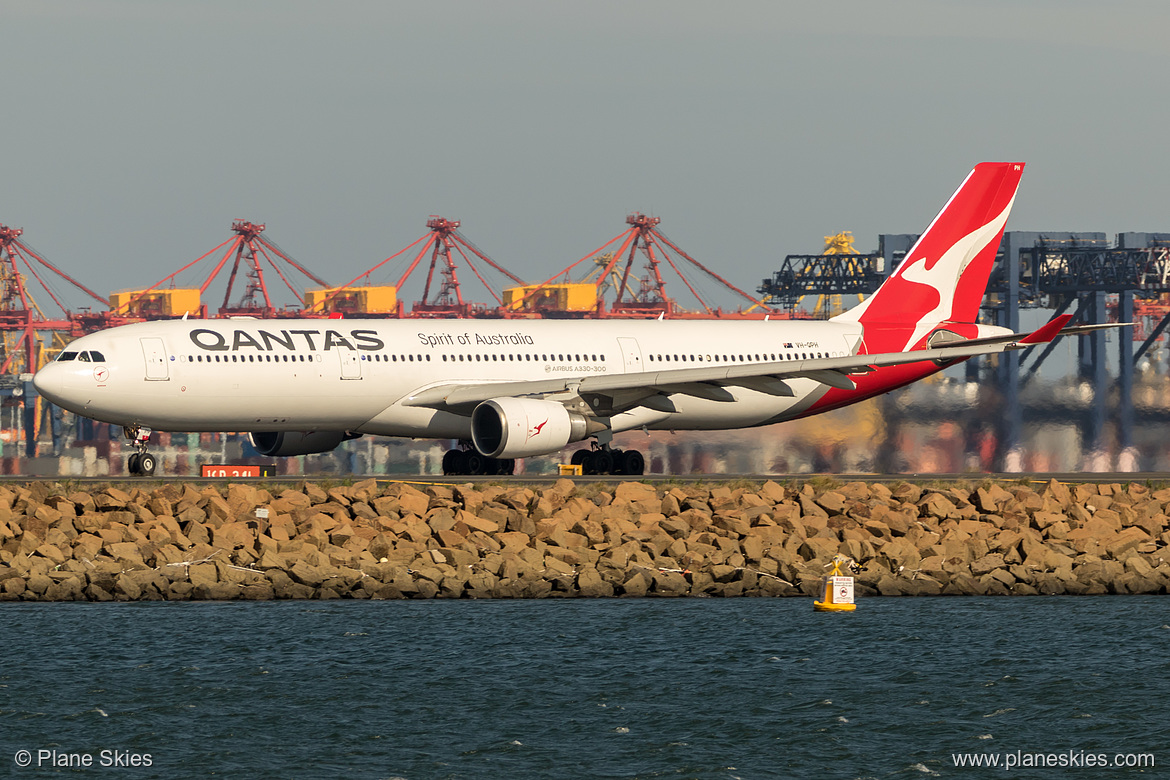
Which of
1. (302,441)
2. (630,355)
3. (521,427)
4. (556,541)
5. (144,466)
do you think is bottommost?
(556,541)

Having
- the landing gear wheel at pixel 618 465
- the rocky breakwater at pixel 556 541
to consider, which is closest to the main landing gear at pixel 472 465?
the landing gear wheel at pixel 618 465

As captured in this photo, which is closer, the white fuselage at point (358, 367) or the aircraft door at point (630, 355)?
the white fuselage at point (358, 367)

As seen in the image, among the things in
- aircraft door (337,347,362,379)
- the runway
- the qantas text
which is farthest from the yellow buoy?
the qantas text

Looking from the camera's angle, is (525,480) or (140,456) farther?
(140,456)

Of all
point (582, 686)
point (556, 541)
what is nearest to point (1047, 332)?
point (556, 541)

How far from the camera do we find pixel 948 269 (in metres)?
43.7

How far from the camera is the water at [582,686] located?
61.8 feet

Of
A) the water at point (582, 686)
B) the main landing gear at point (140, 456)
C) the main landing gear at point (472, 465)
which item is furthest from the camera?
the main landing gear at point (472, 465)

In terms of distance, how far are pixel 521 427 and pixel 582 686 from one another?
1358cm

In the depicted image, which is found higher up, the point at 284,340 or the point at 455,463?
the point at 284,340

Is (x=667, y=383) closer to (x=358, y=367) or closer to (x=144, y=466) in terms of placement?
(x=358, y=367)

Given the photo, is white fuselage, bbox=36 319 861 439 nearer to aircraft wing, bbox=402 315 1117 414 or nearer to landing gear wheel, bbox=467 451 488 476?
aircraft wing, bbox=402 315 1117 414

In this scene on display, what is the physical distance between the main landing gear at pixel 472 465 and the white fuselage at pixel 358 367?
1123mm

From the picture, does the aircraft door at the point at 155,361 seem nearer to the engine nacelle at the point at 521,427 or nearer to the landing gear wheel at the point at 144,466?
the landing gear wheel at the point at 144,466
